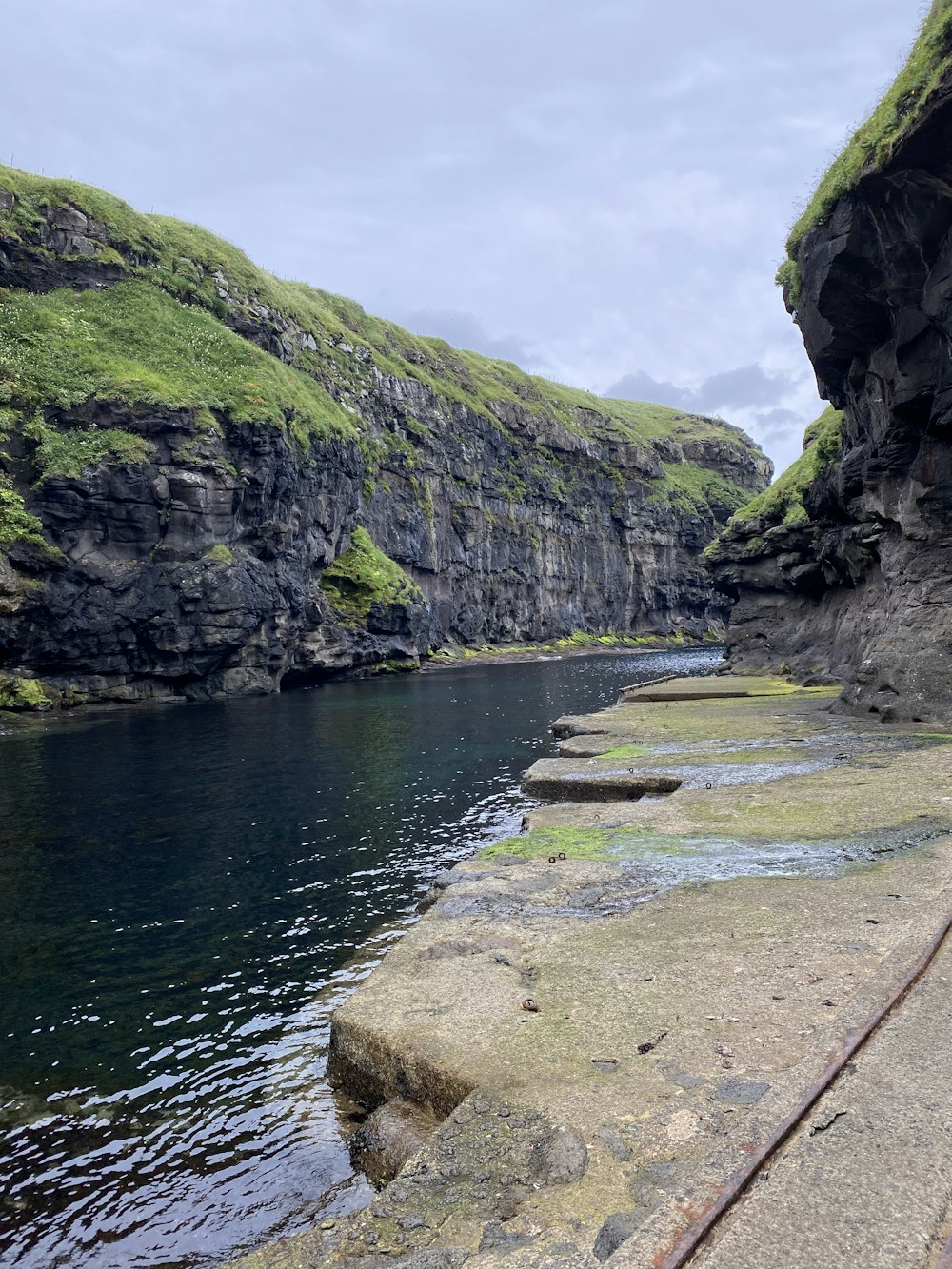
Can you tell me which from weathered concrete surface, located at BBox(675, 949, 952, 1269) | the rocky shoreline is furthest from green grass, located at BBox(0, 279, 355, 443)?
weathered concrete surface, located at BBox(675, 949, 952, 1269)

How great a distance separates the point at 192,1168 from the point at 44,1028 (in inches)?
182

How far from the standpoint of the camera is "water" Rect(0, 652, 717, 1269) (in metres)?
8.09

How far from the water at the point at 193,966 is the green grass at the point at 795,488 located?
30167 mm

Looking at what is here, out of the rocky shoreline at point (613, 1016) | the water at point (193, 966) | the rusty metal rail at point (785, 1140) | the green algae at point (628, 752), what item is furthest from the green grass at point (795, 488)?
the rusty metal rail at point (785, 1140)

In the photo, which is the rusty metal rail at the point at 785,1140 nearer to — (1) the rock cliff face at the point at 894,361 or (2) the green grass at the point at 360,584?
(1) the rock cliff face at the point at 894,361

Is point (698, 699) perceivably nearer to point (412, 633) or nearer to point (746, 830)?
point (746, 830)

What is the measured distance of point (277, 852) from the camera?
20.9 meters

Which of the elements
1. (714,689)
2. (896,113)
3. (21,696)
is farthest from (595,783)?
(21,696)

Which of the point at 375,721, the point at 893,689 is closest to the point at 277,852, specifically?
the point at 893,689

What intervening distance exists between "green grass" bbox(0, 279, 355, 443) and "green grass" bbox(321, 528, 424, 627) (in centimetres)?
1530

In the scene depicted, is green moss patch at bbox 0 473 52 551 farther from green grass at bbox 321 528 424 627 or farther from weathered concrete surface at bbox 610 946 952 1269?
weathered concrete surface at bbox 610 946 952 1269

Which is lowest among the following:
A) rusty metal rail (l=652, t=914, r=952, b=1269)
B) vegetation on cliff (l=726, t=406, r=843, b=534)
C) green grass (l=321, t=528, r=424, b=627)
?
rusty metal rail (l=652, t=914, r=952, b=1269)

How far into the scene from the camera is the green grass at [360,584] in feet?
304

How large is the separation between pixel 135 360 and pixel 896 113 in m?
68.2
